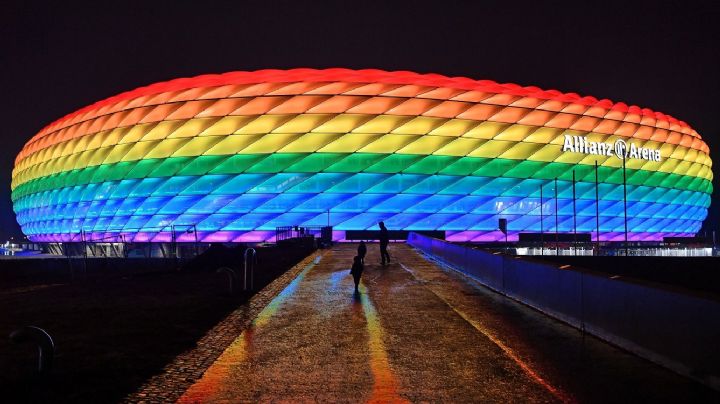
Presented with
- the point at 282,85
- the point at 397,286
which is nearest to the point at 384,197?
the point at 282,85

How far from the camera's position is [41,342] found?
17.1 feet

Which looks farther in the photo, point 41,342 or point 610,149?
point 610,149

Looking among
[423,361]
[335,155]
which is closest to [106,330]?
[423,361]

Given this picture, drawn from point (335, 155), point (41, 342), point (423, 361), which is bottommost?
point (423, 361)

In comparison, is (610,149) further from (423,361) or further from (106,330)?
(106,330)

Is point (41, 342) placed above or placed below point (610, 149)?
below

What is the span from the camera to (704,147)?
6022 centimetres

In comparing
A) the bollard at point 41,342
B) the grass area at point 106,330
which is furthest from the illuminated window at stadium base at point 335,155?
the bollard at point 41,342

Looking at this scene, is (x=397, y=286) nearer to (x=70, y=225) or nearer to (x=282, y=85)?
(x=282, y=85)

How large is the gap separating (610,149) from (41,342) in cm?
4801

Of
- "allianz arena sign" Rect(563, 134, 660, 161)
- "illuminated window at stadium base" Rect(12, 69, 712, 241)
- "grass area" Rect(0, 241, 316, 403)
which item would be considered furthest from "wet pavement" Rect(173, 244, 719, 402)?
"allianz arena sign" Rect(563, 134, 660, 161)

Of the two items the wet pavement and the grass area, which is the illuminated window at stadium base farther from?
the wet pavement

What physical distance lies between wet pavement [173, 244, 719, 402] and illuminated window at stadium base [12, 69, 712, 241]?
30082mm

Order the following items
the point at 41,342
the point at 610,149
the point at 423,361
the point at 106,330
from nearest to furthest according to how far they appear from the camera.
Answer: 1. the point at 41,342
2. the point at 423,361
3. the point at 106,330
4. the point at 610,149
